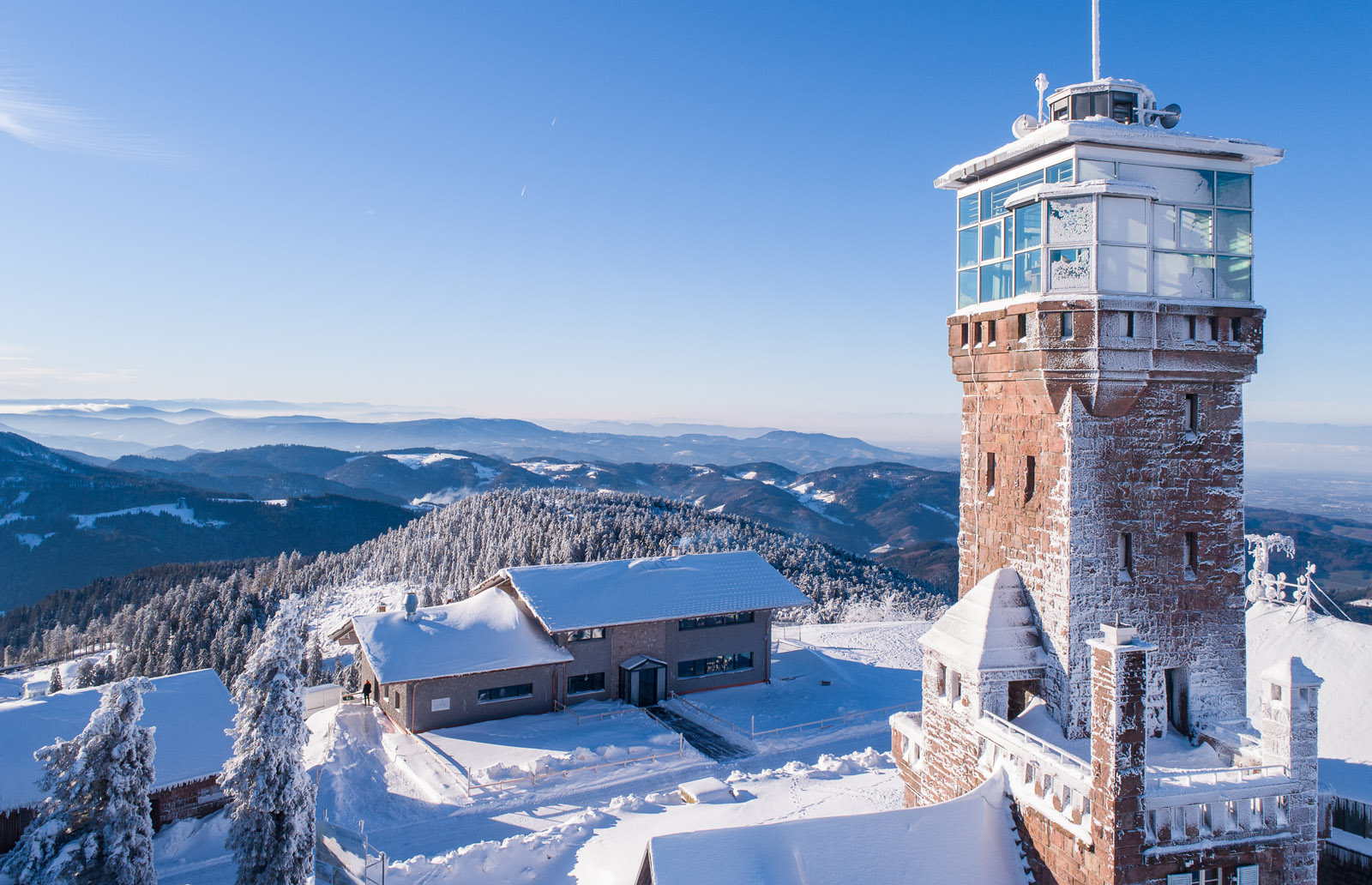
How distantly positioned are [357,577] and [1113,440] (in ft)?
265

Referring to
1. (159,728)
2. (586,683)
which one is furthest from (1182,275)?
(159,728)

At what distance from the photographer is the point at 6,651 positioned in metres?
68.6

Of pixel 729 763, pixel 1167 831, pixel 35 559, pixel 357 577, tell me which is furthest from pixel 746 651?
pixel 35 559

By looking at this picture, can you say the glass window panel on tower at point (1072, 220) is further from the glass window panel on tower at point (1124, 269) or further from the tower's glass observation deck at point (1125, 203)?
the glass window panel on tower at point (1124, 269)

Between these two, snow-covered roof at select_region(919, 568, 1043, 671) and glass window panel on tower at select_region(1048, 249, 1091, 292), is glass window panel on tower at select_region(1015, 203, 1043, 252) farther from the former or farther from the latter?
snow-covered roof at select_region(919, 568, 1043, 671)

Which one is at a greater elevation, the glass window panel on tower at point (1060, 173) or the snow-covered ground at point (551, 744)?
the glass window panel on tower at point (1060, 173)

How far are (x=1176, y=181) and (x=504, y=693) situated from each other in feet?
82.1

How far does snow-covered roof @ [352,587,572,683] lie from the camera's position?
25.6m

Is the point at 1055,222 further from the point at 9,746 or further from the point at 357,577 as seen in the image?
the point at 357,577

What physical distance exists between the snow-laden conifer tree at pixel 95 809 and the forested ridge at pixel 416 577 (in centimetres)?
4264

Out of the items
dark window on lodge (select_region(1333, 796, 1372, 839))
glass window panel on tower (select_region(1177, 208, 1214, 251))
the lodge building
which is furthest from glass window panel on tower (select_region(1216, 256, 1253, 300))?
the lodge building

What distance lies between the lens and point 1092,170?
9.10 m

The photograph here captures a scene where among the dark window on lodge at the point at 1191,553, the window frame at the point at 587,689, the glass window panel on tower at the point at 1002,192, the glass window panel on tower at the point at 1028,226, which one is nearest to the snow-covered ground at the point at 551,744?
the window frame at the point at 587,689

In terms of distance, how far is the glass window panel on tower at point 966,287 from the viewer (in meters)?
10.8
